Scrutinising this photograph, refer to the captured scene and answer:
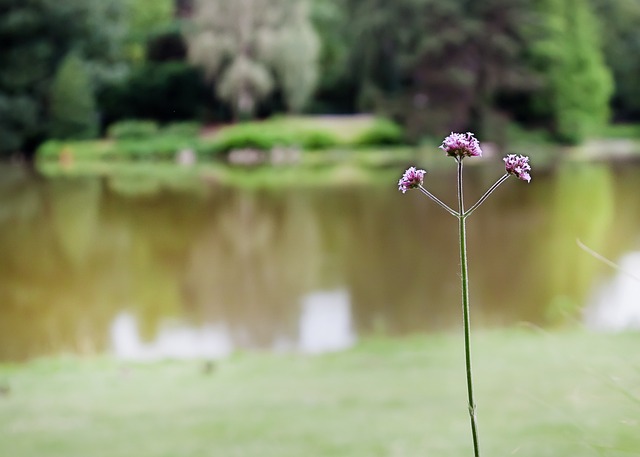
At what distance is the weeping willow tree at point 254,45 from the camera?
15.7m

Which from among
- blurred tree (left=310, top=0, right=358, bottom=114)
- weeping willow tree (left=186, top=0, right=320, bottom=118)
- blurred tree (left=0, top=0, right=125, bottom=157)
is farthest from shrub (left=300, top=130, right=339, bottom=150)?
blurred tree (left=0, top=0, right=125, bottom=157)

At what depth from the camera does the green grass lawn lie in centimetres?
211

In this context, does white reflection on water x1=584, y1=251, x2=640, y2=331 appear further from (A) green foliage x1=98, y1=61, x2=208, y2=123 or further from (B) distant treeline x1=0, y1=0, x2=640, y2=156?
(A) green foliage x1=98, y1=61, x2=208, y2=123

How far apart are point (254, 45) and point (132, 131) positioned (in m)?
3.04

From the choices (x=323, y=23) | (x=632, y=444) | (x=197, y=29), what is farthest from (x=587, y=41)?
(x=632, y=444)

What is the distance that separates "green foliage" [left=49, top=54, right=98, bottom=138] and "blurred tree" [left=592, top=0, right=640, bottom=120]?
35.9ft

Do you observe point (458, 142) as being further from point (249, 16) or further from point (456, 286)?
point (249, 16)

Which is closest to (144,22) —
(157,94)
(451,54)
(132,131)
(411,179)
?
(157,94)

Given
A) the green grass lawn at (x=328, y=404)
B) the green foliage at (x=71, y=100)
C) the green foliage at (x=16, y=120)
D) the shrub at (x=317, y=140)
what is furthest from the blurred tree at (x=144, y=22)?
the green grass lawn at (x=328, y=404)

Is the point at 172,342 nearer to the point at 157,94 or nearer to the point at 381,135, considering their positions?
the point at 381,135

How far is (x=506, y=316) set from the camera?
5039 millimetres

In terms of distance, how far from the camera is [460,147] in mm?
464

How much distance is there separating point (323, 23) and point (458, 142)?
19044 mm

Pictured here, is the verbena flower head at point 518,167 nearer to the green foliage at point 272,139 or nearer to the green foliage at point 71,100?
the green foliage at point 272,139
